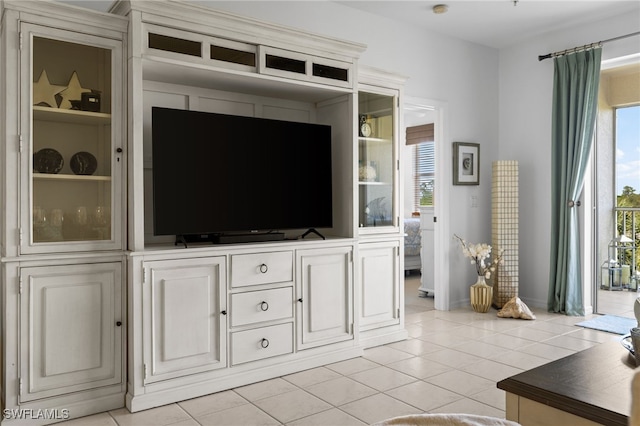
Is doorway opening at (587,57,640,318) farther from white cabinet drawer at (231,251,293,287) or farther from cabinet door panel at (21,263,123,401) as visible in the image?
cabinet door panel at (21,263,123,401)

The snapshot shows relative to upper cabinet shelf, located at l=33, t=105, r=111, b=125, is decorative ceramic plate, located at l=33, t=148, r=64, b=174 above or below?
below

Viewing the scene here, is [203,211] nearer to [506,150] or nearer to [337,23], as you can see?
[337,23]

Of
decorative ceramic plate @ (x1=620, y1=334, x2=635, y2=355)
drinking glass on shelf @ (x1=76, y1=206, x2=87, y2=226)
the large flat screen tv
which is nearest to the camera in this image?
decorative ceramic plate @ (x1=620, y1=334, x2=635, y2=355)

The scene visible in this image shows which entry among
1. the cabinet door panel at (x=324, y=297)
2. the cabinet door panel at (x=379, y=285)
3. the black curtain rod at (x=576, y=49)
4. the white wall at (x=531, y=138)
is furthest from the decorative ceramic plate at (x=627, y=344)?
the black curtain rod at (x=576, y=49)

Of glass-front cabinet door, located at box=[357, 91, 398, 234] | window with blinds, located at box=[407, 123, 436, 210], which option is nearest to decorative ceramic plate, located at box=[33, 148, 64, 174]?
glass-front cabinet door, located at box=[357, 91, 398, 234]

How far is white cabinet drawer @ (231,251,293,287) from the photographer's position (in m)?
3.12

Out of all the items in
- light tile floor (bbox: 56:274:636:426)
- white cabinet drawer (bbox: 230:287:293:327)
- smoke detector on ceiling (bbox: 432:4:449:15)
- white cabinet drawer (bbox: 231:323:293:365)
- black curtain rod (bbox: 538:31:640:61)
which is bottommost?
light tile floor (bbox: 56:274:636:426)

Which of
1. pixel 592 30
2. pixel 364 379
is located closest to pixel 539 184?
pixel 592 30

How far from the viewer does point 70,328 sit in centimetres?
269

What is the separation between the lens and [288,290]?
3.35 meters

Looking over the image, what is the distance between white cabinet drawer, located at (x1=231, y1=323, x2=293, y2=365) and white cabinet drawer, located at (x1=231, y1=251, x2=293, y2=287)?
311mm

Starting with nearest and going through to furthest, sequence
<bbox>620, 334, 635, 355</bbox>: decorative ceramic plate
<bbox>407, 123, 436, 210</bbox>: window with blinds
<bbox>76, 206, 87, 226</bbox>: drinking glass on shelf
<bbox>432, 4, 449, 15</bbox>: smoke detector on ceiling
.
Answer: <bbox>620, 334, 635, 355</bbox>: decorative ceramic plate, <bbox>76, 206, 87, 226</bbox>: drinking glass on shelf, <bbox>432, 4, 449, 15</bbox>: smoke detector on ceiling, <bbox>407, 123, 436, 210</bbox>: window with blinds

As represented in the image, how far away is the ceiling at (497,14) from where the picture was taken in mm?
4461

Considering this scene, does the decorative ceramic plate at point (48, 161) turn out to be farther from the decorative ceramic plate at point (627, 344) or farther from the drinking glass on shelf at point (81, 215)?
the decorative ceramic plate at point (627, 344)
